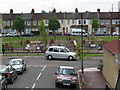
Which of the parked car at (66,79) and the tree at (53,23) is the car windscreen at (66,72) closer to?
the parked car at (66,79)

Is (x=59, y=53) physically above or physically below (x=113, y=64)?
below

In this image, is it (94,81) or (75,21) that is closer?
(94,81)

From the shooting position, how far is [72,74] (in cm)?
1788

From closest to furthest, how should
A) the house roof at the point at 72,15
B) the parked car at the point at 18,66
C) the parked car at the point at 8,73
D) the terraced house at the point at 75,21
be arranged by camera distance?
1. the parked car at the point at 8,73
2. the parked car at the point at 18,66
3. the terraced house at the point at 75,21
4. the house roof at the point at 72,15

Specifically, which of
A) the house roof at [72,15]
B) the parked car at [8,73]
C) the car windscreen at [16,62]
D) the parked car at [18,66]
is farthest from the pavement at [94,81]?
the house roof at [72,15]

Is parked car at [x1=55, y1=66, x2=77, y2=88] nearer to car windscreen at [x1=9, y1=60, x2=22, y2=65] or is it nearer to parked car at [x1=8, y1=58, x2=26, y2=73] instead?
parked car at [x1=8, y1=58, x2=26, y2=73]


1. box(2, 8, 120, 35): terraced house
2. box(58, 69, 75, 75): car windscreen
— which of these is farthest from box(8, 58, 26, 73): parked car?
box(2, 8, 120, 35): terraced house

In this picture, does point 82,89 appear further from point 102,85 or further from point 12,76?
point 12,76

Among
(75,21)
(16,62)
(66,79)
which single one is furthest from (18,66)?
(75,21)

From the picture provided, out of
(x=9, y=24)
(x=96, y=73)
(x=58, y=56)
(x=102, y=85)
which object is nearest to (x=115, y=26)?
(x=9, y=24)

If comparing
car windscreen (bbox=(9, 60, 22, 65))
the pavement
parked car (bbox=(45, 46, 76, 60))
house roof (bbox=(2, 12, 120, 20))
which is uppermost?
house roof (bbox=(2, 12, 120, 20))

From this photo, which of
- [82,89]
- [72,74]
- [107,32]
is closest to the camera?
[82,89]

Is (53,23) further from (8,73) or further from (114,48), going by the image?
(114,48)

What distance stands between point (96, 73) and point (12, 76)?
840 cm
